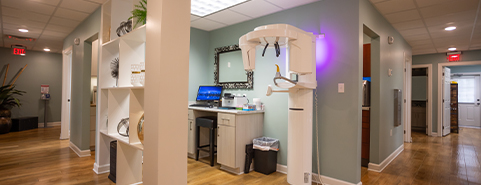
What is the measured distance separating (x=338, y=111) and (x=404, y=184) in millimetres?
1238

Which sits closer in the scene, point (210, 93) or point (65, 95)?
point (210, 93)

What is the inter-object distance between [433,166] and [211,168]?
341 centimetres

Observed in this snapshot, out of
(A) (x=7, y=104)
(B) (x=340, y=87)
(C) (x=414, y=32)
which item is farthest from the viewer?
(A) (x=7, y=104)

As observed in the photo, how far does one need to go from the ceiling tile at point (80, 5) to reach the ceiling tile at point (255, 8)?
1995 mm

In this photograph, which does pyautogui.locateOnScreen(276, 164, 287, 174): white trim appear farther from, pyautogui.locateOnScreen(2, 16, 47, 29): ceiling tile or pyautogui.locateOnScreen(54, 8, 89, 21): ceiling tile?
pyautogui.locateOnScreen(2, 16, 47, 29): ceiling tile

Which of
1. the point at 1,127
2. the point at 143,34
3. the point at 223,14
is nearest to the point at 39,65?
the point at 1,127

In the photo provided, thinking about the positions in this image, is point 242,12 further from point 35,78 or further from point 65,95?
point 35,78

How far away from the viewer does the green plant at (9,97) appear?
20.7ft

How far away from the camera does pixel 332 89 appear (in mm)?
2949


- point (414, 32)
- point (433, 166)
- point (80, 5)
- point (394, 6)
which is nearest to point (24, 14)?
point (80, 5)

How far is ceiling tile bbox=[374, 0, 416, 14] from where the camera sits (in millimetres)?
3076

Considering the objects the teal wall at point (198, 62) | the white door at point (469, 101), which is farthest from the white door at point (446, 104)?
the teal wall at point (198, 62)

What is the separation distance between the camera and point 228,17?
3807 mm

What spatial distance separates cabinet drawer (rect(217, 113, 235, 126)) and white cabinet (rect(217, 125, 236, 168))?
1.8 inches
